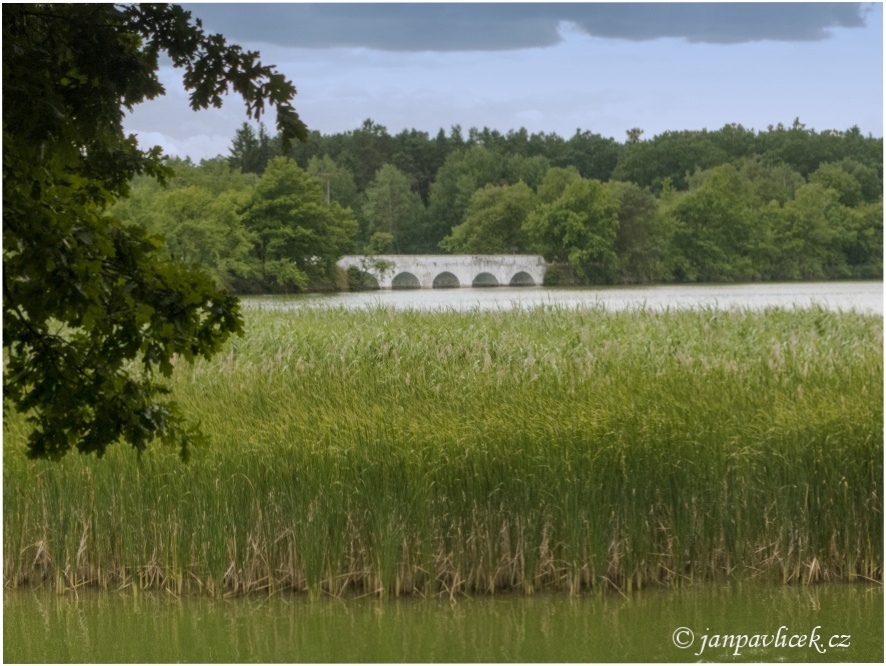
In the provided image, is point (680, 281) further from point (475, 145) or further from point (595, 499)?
point (595, 499)

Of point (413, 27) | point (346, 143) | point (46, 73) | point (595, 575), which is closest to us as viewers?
point (46, 73)

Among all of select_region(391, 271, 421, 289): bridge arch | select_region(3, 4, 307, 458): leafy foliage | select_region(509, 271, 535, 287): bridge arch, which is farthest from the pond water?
select_region(509, 271, 535, 287): bridge arch

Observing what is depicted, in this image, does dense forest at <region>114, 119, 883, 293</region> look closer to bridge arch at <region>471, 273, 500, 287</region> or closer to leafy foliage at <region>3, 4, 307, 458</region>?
bridge arch at <region>471, 273, 500, 287</region>

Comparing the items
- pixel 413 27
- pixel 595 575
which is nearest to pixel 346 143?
pixel 413 27

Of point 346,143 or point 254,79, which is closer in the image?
point 254,79

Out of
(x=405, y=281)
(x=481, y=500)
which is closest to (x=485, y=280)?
(x=405, y=281)

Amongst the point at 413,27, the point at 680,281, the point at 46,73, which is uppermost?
the point at 413,27

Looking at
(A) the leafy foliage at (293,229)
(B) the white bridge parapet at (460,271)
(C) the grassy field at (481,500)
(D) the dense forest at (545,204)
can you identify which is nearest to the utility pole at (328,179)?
(D) the dense forest at (545,204)

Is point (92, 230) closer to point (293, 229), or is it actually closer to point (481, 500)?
point (481, 500)

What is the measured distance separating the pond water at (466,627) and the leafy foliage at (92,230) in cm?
191

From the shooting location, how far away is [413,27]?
795 cm

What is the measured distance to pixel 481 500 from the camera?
674 centimetres

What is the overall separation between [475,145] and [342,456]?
33.1 m

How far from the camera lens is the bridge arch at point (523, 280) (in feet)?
133
